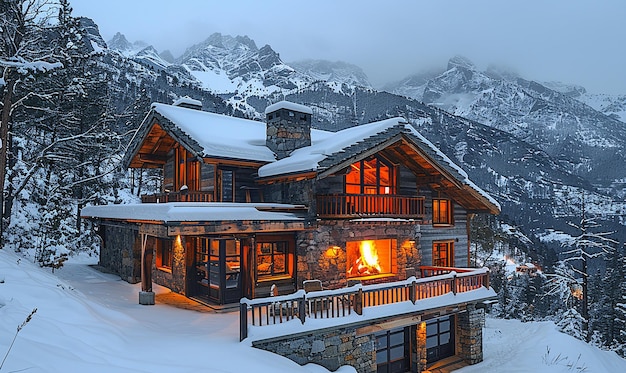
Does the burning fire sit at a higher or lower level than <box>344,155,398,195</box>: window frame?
lower

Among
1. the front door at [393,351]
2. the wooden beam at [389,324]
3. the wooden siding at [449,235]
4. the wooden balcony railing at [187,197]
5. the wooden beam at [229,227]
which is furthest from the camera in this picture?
the wooden siding at [449,235]

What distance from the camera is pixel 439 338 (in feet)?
52.1

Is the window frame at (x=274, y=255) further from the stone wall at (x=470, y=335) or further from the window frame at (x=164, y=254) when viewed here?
the stone wall at (x=470, y=335)

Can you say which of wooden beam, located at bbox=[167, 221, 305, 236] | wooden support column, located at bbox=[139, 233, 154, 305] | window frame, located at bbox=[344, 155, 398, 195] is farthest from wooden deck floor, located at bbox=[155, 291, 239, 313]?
window frame, located at bbox=[344, 155, 398, 195]

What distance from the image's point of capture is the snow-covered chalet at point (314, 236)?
11773 millimetres

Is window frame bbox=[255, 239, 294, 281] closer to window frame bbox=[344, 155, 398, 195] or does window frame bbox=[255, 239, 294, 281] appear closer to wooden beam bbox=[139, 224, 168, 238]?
window frame bbox=[344, 155, 398, 195]

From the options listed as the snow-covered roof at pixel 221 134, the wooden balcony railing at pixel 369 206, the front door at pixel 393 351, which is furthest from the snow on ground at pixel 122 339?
the snow-covered roof at pixel 221 134

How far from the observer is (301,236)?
15.0 metres

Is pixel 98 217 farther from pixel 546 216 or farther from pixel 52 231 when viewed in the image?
pixel 546 216

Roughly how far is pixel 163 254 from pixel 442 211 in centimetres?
1287

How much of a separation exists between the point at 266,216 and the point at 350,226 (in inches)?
153

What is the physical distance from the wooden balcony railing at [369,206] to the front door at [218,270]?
334cm

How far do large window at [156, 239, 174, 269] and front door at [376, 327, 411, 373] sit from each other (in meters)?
9.21

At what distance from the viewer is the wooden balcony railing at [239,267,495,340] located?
10336 mm
